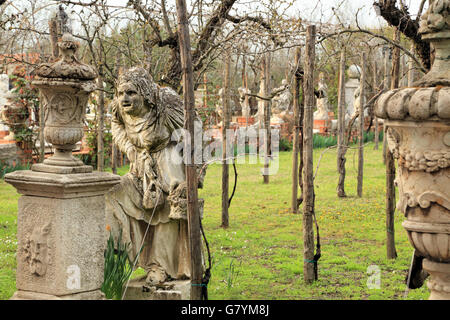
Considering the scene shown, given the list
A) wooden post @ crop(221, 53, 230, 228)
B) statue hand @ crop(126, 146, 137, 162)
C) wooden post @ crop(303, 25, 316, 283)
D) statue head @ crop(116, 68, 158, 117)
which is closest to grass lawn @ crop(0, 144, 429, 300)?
wooden post @ crop(221, 53, 230, 228)

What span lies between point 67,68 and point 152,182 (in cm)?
143

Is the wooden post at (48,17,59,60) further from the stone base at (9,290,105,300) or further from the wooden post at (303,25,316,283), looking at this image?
the stone base at (9,290,105,300)

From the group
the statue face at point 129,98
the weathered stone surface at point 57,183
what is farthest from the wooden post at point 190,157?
the statue face at point 129,98

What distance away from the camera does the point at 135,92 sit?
558 centimetres

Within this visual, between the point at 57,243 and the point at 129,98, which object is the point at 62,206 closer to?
the point at 57,243

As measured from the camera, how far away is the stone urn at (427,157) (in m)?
3.49

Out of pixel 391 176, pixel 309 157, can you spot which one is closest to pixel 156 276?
pixel 309 157

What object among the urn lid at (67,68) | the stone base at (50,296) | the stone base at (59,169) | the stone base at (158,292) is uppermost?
the urn lid at (67,68)

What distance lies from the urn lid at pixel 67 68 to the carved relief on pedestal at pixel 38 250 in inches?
43.3

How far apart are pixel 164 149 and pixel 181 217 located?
0.68m

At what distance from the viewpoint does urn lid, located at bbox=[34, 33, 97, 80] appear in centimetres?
459

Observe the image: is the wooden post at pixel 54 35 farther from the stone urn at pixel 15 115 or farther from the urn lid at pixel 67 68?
the stone urn at pixel 15 115

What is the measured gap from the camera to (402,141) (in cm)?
371

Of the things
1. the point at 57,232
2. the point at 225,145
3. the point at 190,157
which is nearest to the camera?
the point at 57,232
